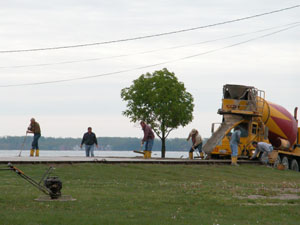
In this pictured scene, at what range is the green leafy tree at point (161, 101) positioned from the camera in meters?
57.7

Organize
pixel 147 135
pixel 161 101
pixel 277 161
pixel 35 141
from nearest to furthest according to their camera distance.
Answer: pixel 147 135
pixel 35 141
pixel 277 161
pixel 161 101

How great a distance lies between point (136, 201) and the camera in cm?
1600

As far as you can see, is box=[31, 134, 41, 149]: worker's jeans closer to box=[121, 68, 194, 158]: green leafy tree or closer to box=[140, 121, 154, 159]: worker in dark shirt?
box=[140, 121, 154, 159]: worker in dark shirt

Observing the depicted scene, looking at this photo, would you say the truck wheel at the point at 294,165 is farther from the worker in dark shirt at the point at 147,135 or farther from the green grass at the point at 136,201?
the green grass at the point at 136,201

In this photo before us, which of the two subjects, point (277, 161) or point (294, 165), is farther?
point (294, 165)

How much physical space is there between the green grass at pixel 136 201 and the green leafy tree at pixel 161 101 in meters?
30.7

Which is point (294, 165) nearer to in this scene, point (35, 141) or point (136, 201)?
point (35, 141)

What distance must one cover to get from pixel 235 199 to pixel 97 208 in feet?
15.0

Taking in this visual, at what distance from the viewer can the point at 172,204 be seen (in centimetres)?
1586

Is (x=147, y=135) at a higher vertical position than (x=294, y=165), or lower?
higher

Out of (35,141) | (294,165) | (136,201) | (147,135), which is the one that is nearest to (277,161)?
(294,165)

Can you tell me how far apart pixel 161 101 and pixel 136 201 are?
42170 mm

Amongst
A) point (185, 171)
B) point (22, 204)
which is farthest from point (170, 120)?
point (22, 204)

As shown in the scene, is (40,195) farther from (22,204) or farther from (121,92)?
(121,92)
